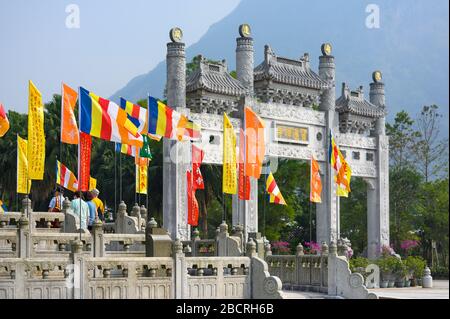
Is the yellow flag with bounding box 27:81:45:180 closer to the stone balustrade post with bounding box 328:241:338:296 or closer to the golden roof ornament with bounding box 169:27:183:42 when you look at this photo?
the stone balustrade post with bounding box 328:241:338:296

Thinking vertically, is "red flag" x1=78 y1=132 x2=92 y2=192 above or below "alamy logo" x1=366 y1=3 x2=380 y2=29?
below

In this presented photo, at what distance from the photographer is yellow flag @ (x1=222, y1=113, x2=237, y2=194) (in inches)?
950

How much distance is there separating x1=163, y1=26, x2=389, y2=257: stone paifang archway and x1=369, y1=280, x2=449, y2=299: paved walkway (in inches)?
148

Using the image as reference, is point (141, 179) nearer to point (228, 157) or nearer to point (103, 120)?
point (228, 157)

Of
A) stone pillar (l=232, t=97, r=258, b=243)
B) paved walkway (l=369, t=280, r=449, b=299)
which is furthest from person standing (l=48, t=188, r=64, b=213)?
paved walkway (l=369, t=280, r=449, b=299)

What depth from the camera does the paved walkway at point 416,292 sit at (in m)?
23.9

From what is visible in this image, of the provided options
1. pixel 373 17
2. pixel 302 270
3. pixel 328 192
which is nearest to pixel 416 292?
pixel 302 270

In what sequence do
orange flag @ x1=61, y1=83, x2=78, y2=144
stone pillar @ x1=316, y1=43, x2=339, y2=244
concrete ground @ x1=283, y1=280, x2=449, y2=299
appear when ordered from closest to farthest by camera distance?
1. orange flag @ x1=61, y1=83, x2=78, y2=144
2. concrete ground @ x1=283, y1=280, x2=449, y2=299
3. stone pillar @ x1=316, y1=43, x2=339, y2=244

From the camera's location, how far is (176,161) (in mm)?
27828

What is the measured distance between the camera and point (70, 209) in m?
19.6

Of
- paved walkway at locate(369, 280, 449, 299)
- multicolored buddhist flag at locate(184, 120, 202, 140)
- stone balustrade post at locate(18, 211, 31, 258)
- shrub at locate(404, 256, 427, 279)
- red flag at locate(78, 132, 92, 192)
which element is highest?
multicolored buddhist flag at locate(184, 120, 202, 140)

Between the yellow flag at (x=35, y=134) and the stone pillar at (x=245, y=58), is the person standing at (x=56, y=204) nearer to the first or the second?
the yellow flag at (x=35, y=134)

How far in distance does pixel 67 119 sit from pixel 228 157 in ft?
23.7

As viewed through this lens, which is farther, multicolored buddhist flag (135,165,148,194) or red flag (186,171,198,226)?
multicolored buddhist flag (135,165,148,194)
